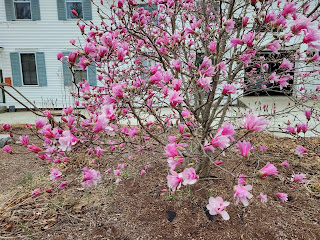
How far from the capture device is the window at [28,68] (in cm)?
904

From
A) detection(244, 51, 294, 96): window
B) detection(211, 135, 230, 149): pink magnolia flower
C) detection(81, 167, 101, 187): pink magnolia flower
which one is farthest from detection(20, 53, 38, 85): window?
detection(211, 135, 230, 149): pink magnolia flower

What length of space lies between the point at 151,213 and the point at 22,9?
10.0 metres

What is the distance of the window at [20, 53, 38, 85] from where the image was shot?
356 inches

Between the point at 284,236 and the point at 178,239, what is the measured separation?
2.75 feet

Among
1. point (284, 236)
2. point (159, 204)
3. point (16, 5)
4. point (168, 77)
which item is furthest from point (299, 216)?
point (16, 5)

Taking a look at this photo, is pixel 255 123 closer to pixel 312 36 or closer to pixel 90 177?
pixel 312 36

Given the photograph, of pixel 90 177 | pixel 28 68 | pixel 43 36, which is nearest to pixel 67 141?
pixel 90 177

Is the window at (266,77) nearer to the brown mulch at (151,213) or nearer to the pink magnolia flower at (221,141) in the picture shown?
the brown mulch at (151,213)

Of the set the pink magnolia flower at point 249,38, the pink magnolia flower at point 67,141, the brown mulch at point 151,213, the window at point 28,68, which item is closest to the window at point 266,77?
the pink magnolia flower at point 249,38

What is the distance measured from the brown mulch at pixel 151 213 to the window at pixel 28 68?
7.59 m

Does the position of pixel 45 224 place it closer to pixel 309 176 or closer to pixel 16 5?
pixel 309 176

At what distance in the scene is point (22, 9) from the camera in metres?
8.73

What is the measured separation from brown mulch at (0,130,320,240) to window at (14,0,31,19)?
28.1ft

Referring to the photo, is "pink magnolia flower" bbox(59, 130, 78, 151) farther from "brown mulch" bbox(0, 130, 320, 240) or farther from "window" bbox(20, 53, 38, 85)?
"window" bbox(20, 53, 38, 85)
